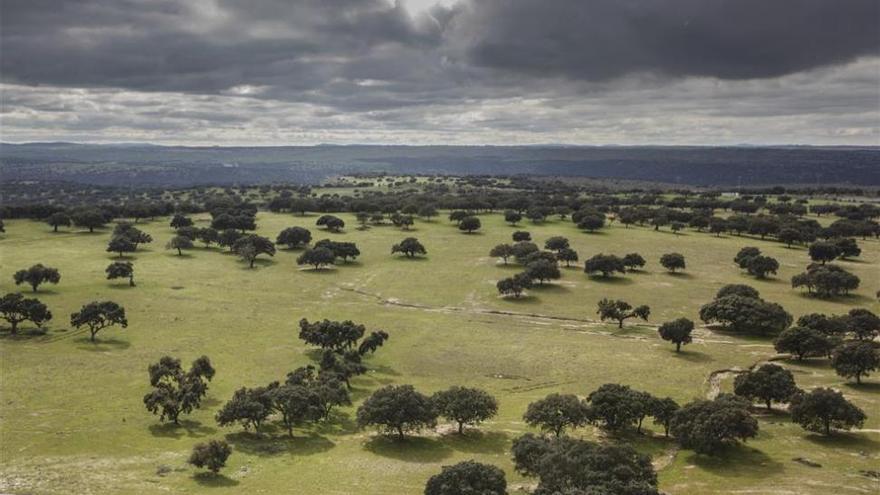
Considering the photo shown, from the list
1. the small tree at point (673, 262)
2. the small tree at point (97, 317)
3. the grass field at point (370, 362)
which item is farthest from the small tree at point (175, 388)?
the small tree at point (673, 262)

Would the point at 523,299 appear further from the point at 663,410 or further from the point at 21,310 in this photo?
the point at 21,310

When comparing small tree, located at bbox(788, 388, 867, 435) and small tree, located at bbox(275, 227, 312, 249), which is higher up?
small tree, located at bbox(275, 227, 312, 249)

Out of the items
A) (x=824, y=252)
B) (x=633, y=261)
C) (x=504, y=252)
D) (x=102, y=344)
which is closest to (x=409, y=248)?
(x=504, y=252)

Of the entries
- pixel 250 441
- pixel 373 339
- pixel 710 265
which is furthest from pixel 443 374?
pixel 710 265

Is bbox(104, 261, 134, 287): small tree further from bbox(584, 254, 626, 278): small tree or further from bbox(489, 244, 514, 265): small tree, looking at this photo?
bbox(584, 254, 626, 278): small tree

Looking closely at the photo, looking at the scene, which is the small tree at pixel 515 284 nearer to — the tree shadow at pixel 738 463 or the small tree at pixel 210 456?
the tree shadow at pixel 738 463

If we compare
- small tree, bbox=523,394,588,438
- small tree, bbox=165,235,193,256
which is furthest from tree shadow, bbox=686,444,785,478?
small tree, bbox=165,235,193,256

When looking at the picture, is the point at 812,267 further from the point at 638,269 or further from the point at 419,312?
the point at 419,312
